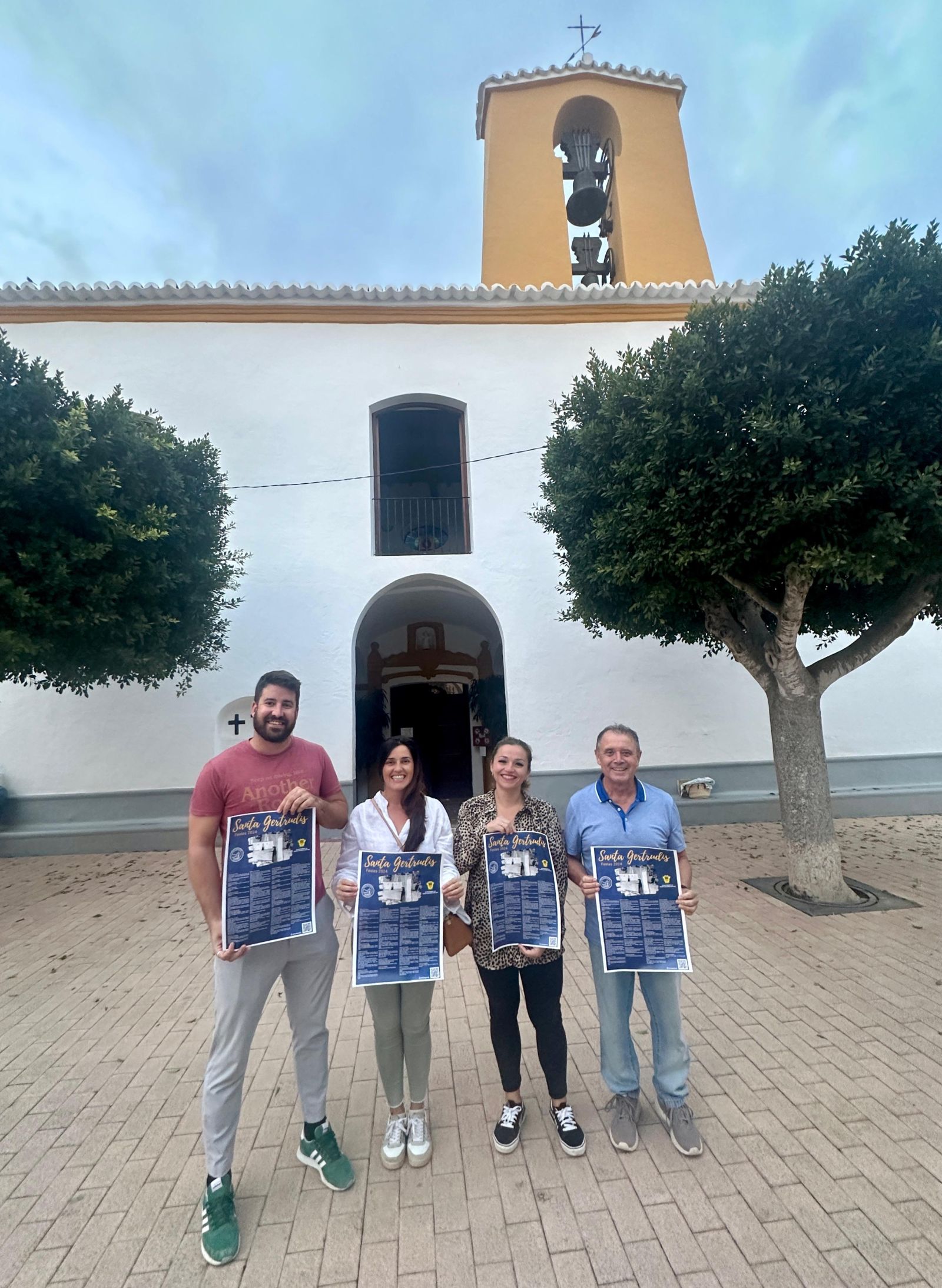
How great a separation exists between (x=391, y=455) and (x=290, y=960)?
10764 millimetres

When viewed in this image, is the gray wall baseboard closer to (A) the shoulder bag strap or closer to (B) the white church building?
Answer: (B) the white church building

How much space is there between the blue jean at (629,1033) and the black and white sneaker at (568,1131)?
8.0 inches

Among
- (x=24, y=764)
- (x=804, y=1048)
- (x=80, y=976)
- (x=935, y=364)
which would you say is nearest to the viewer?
(x=804, y=1048)

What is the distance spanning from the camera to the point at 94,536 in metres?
5.30

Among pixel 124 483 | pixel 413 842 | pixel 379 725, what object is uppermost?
pixel 124 483

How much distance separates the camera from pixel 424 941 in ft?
7.59

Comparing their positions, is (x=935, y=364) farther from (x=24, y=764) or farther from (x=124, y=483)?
(x=24, y=764)

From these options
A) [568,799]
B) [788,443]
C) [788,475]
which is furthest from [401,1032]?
[568,799]

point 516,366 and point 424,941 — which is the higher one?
point 516,366

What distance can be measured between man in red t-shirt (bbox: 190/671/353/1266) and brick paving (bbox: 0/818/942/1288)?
0.15 meters

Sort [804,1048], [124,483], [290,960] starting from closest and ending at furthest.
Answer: [290,960] < [804,1048] < [124,483]

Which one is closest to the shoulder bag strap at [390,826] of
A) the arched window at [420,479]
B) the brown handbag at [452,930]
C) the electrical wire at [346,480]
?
the brown handbag at [452,930]

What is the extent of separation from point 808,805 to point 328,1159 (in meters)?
4.95

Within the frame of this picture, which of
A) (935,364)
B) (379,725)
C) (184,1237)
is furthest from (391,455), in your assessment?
(184,1237)
